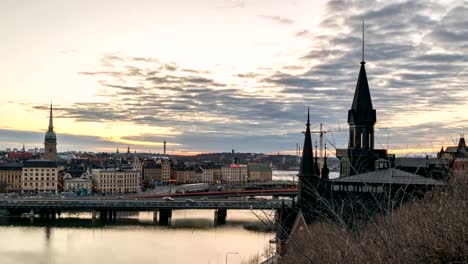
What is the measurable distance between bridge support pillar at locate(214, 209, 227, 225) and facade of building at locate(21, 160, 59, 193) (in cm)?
5530

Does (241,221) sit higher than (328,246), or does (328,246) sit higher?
(328,246)

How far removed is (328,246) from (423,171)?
102ft

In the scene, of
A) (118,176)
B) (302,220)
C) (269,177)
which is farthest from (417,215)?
(269,177)

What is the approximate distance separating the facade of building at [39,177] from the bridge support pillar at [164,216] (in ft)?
174

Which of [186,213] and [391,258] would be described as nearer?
[391,258]

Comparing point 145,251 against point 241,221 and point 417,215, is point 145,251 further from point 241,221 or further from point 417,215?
point 417,215

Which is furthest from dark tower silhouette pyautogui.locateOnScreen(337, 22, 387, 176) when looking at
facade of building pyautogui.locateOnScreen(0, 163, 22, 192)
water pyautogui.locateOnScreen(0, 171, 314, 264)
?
facade of building pyautogui.locateOnScreen(0, 163, 22, 192)

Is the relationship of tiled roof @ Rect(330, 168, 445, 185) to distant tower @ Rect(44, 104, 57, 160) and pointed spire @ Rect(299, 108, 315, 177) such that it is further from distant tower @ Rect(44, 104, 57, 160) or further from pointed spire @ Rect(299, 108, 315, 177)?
distant tower @ Rect(44, 104, 57, 160)

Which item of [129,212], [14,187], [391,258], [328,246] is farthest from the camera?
[14,187]

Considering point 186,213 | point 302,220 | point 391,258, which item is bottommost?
point 186,213

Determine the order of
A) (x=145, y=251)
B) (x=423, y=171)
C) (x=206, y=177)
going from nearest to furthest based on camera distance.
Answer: (x=423, y=171) < (x=145, y=251) < (x=206, y=177)

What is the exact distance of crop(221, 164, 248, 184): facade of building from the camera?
180625 mm

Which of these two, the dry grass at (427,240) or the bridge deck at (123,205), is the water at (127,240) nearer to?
the bridge deck at (123,205)

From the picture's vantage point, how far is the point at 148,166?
154125 millimetres
